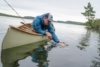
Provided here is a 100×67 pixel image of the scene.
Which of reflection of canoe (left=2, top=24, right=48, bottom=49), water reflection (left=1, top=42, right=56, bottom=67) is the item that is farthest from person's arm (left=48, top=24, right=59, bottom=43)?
water reflection (left=1, top=42, right=56, bottom=67)

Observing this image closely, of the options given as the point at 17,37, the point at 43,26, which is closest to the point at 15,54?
the point at 17,37

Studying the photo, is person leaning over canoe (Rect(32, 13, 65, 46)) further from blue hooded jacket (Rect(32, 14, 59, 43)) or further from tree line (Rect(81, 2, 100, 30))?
tree line (Rect(81, 2, 100, 30))

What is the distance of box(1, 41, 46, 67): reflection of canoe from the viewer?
348 inches

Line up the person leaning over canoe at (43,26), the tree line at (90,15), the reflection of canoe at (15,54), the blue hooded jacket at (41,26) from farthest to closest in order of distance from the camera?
1. the tree line at (90,15)
2. the blue hooded jacket at (41,26)
3. the person leaning over canoe at (43,26)
4. the reflection of canoe at (15,54)

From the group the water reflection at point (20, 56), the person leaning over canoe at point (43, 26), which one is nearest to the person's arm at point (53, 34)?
the person leaning over canoe at point (43, 26)

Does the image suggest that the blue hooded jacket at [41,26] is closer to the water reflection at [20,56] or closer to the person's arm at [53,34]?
the person's arm at [53,34]

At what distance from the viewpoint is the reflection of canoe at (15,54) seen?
348 inches

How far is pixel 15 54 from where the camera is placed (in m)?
10.6

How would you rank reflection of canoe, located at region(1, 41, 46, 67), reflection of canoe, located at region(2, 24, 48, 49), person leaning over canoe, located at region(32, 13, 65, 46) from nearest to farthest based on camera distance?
reflection of canoe, located at region(1, 41, 46, 67)
reflection of canoe, located at region(2, 24, 48, 49)
person leaning over canoe, located at region(32, 13, 65, 46)

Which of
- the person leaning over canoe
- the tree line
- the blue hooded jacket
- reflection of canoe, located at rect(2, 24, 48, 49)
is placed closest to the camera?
reflection of canoe, located at rect(2, 24, 48, 49)

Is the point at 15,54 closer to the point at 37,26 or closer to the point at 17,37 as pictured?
the point at 17,37

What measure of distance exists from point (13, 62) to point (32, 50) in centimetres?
336

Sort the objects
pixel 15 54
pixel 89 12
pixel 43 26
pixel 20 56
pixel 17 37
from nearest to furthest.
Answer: pixel 20 56, pixel 15 54, pixel 17 37, pixel 43 26, pixel 89 12

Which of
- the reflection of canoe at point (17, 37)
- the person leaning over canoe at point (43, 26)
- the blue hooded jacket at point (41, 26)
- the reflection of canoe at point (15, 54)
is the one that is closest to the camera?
the reflection of canoe at point (15, 54)
